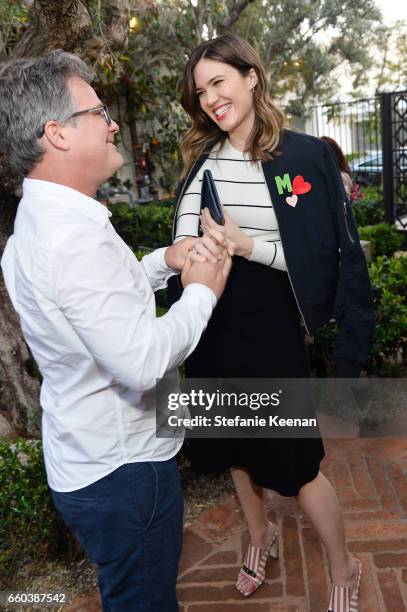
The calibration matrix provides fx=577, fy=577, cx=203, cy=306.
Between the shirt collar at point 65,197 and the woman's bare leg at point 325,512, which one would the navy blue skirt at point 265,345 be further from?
the shirt collar at point 65,197

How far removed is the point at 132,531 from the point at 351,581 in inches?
47.9

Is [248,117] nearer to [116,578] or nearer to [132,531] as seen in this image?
[132,531]

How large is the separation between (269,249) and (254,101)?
22.5 inches

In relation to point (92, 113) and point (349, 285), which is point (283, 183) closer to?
point (349, 285)

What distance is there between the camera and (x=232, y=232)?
1944 millimetres

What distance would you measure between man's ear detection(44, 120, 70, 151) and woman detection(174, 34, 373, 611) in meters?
0.67

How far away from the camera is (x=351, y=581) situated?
2.36m

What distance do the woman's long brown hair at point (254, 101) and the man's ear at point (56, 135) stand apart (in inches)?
32.9

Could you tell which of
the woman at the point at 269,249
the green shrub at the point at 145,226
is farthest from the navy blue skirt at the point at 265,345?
the green shrub at the point at 145,226

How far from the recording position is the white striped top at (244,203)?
6.82 ft

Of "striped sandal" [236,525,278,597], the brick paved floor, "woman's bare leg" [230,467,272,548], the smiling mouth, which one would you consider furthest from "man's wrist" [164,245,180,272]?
the brick paved floor

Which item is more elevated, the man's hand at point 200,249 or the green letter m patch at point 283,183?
the green letter m patch at point 283,183

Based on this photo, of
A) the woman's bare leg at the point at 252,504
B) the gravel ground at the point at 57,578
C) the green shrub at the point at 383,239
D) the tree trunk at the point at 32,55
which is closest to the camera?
the woman's bare leg at the point at 252,504

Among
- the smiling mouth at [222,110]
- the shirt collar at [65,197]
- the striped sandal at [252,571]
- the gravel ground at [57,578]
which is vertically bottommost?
the gravel ground at [57,578]
